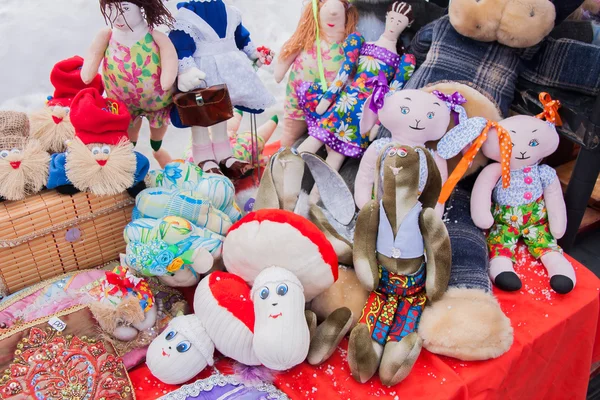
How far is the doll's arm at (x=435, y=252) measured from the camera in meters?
0.96

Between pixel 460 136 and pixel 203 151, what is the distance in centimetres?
71

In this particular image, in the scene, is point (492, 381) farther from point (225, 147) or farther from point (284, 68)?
point (284, 68)

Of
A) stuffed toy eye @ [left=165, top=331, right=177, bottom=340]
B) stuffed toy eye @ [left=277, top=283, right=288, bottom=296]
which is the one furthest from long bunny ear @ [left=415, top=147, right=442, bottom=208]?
stuffed toy eye @ [left=165, top=331, right=177, bottom=340]

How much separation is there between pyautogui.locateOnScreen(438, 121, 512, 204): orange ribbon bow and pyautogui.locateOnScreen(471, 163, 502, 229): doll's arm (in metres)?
0.04

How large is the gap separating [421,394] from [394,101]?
659mm

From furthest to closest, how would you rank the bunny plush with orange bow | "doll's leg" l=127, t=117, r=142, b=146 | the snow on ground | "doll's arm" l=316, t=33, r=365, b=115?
the snow on ground → "doll's arm" l=316, t=33, r=365, b=115 → "doll's leg" l=127, t=117, r=142, b=146 → the bunny plush with orange bow

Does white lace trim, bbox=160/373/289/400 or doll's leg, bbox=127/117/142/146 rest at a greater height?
doll's leg, bbox=127/117/142/146

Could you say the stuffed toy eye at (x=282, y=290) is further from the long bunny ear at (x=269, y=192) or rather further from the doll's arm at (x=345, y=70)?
the doll's arm at (x=345, y=70)

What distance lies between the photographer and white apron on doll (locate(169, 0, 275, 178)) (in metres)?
1.25

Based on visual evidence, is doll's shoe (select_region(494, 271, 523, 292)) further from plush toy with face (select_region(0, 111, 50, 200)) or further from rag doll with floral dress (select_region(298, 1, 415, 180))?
plush toy with face (select_region(0, 111, 50, 200))

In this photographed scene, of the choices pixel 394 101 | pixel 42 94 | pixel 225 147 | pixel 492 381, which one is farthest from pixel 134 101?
pixel 492 381

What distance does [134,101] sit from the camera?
1266 mm

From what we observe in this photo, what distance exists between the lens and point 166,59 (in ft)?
3.93

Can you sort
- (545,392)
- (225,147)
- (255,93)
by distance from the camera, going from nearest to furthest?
(545,392), (255,93), (225,147)
